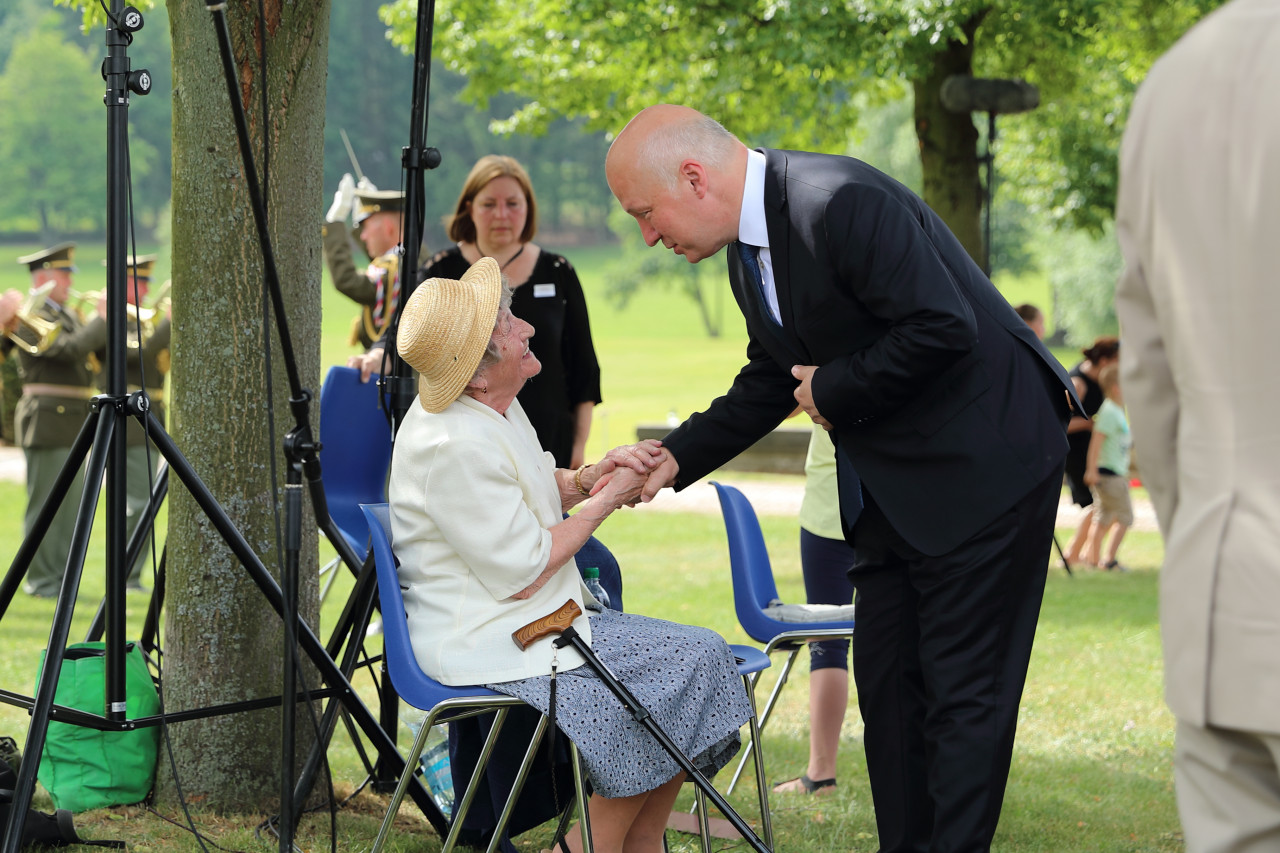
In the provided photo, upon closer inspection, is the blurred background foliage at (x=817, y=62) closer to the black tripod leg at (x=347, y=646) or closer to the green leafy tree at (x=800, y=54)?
the green leafy tree at (x=800, y=54)

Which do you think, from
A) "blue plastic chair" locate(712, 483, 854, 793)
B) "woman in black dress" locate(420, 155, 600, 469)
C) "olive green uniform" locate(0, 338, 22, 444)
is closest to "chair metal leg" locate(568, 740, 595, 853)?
"blue plastic chair" locate(712, 483, 854, 793)

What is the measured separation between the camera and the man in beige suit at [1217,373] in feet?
4.92

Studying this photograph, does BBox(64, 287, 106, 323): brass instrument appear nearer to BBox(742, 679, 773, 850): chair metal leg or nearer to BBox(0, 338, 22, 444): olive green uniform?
BBox(0, 338, 22, 444): olive green uniform

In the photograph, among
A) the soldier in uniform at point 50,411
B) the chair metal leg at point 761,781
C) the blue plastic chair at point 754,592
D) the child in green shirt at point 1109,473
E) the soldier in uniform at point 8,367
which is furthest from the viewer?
the child in green shirt at point 1109,473

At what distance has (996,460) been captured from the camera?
9.09ft

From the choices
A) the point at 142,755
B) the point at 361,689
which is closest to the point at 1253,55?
the point at 142,755

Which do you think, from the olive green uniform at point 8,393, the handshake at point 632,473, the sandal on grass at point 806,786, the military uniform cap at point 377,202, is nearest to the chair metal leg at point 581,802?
the handshake at point 632,473

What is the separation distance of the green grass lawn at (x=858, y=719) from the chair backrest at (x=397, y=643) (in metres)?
0.79

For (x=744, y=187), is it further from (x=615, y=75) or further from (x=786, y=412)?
(x=615, y=75)

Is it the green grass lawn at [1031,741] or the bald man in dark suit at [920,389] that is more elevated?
the bald man in dark suit at [920,389]

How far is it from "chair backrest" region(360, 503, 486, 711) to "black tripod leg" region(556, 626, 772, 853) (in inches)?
9.5

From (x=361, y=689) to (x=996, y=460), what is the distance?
147 inches

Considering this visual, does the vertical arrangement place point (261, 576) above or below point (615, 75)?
below

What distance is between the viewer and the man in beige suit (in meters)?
1.50
